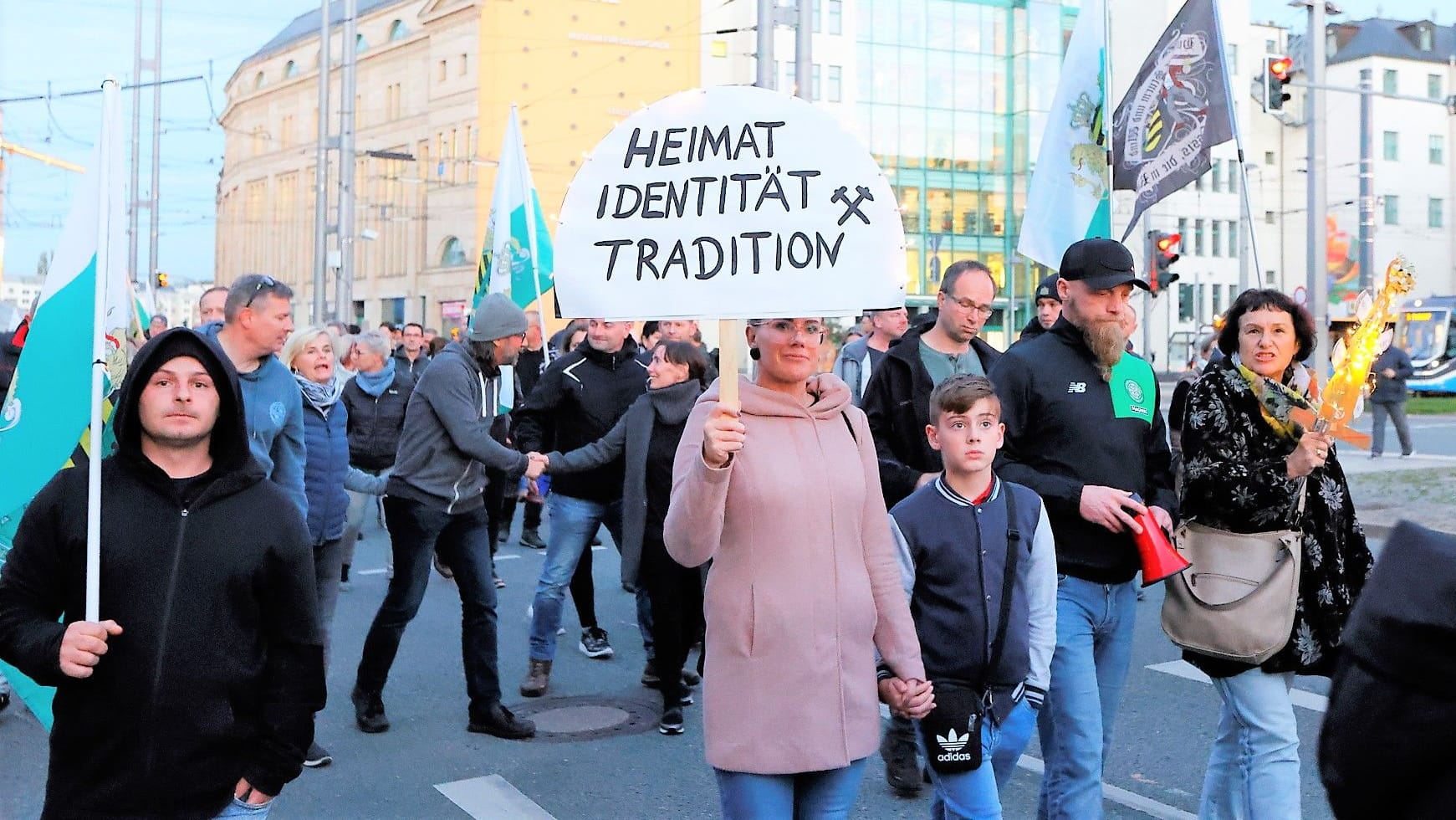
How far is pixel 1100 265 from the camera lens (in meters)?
4.59

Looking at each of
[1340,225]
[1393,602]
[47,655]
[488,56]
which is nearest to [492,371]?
[47,655]

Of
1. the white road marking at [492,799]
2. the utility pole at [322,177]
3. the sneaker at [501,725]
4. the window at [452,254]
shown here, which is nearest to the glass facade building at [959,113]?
the window at [452,254]

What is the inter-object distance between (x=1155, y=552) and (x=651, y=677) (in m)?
3.91

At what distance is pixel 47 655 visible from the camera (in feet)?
9.85

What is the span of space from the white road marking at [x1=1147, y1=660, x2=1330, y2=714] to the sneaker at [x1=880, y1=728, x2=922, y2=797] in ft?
5.51

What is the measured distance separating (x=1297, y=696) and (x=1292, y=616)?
3126 millimetres

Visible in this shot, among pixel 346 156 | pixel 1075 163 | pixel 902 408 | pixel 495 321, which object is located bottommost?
pixel 902 408

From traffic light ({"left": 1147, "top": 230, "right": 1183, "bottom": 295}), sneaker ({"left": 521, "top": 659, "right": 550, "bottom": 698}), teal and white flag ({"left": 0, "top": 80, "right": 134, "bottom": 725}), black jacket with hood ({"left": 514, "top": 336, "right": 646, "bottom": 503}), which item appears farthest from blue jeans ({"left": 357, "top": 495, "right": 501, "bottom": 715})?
traffic light ({"left": 1147, "top": 230, "right": 1183, "bottom": 295})

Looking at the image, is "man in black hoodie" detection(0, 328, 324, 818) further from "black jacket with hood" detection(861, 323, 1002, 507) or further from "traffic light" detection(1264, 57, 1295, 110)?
"traffic light" detection(1264, 57, 1295, 110)

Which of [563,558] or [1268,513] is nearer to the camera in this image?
[1268,513]

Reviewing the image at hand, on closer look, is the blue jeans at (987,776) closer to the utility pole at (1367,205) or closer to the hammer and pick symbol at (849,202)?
the hammer and pick symbol at (849,202)

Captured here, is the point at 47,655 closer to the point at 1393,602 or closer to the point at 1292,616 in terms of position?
the point at 1393,602

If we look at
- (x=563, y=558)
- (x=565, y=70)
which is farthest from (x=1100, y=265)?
(x=565, y=70)

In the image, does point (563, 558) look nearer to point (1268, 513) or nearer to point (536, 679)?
point (536, 679)
